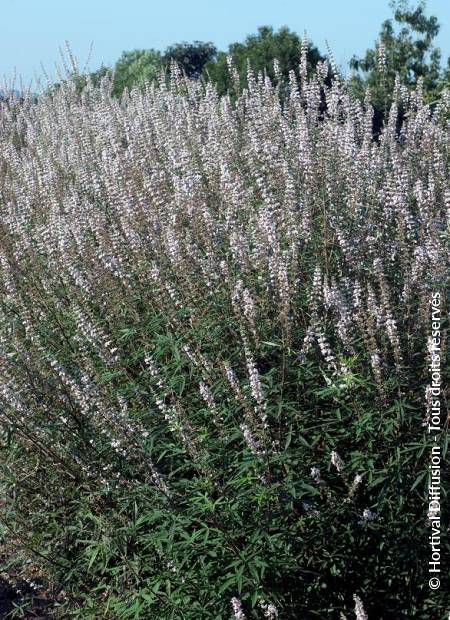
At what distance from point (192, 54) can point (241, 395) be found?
79.1 ft

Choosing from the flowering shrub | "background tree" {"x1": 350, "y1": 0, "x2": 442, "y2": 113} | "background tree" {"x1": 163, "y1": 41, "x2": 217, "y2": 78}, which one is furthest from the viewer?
"background tree" {"x1": 163, "y1": 41, "x2": 217, "y2": 78}

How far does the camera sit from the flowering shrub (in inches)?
169

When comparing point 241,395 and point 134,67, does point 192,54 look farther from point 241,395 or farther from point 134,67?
point 241,395

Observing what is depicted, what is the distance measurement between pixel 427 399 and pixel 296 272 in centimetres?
124

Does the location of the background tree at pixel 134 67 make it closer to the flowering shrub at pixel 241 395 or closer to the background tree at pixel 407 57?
the background tree at pixel 407 57

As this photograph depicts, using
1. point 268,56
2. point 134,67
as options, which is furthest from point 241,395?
point 134,67

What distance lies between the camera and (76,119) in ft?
37.7

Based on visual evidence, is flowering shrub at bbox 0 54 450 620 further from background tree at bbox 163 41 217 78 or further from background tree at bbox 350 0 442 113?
background tree at bbox 163 41 217 78

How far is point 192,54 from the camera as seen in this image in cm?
2683

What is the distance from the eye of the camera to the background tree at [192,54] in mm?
26386

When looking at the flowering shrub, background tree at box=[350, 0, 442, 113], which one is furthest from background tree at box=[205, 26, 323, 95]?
the flowering shrub

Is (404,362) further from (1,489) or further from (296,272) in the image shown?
(1,489)

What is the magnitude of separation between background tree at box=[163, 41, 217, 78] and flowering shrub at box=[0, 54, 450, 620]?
2059cm

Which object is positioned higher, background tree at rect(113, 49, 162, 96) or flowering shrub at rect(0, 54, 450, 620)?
background tree at rect(113, 49, 162, 96)
